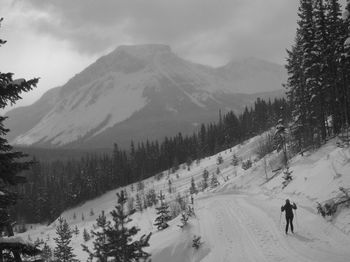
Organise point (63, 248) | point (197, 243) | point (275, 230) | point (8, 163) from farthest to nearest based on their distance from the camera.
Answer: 1. point (63, 248)
2. point (197, 243)
3. point (275, 230)
4. point (8, 163)

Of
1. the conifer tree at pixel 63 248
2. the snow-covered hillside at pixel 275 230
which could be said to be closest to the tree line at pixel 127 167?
the conifer tree at pixel 63 248

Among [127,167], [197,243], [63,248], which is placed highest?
[197,243]

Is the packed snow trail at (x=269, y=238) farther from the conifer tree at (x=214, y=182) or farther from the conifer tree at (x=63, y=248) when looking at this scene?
the conifer tree at (x=214, y=182)

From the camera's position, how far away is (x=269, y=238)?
21797mm

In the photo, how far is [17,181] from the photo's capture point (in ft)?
36.2

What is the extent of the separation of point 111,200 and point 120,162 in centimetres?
2387

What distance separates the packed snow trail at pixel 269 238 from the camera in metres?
18.1

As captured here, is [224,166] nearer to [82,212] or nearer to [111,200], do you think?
[111,200]

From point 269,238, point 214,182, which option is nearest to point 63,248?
point 269,238

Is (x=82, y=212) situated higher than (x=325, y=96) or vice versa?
(x=325, y=96)

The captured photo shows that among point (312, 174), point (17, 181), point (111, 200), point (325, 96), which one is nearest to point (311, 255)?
point (17, 181)

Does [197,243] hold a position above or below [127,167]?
above

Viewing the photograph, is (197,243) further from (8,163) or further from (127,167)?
(127,167)

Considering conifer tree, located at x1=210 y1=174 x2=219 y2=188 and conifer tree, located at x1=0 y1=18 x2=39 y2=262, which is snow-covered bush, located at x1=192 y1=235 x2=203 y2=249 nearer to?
conifer tree, located at x1=0 y1=18 x2=39 y2=262
